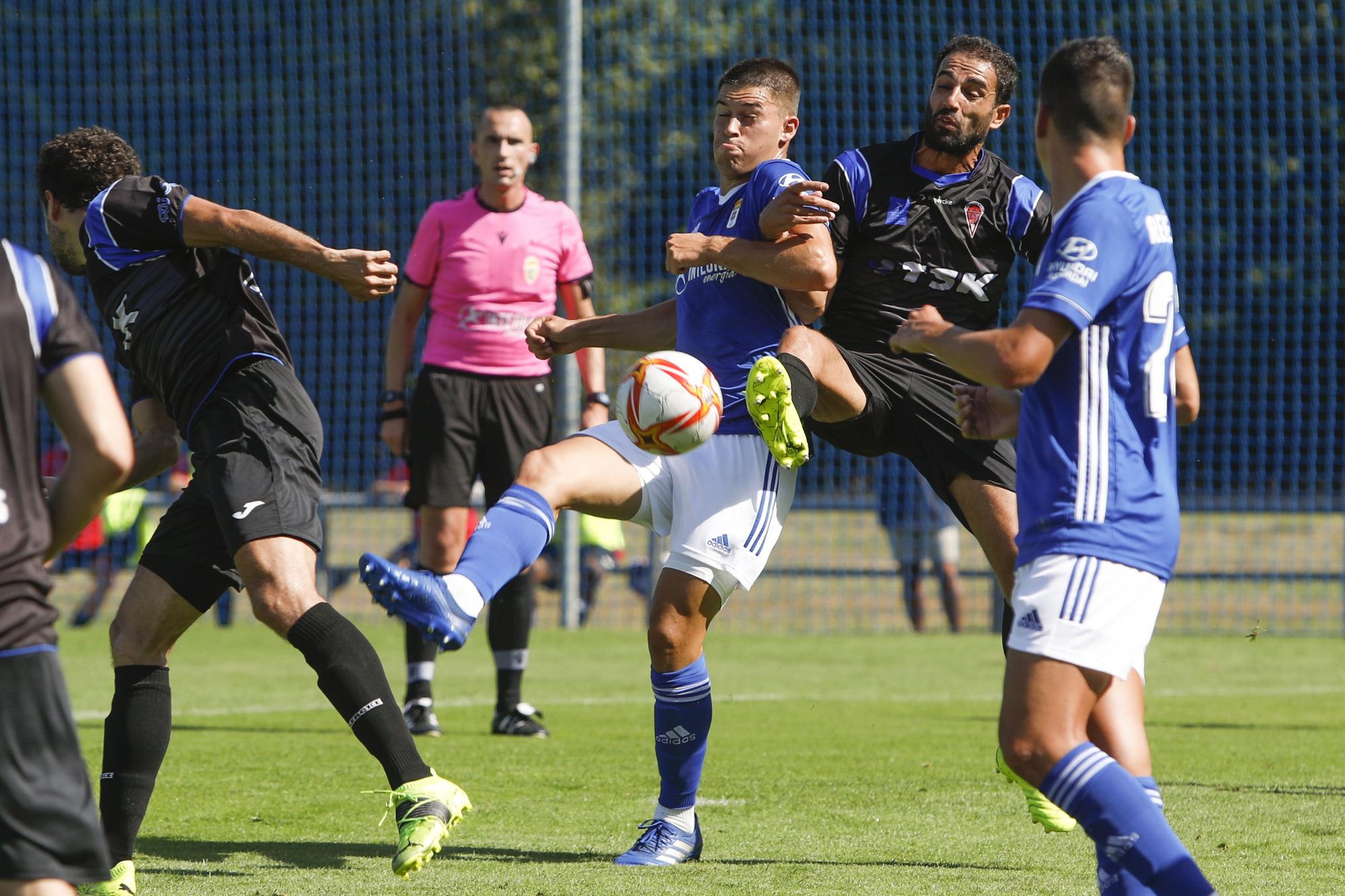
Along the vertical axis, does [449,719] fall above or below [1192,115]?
below

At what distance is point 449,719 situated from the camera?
313 inches

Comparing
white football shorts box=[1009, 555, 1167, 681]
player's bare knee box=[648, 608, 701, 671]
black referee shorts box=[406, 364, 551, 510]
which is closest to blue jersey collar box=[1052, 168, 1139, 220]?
white football shorts box=[1009, 555, 1167, 681]

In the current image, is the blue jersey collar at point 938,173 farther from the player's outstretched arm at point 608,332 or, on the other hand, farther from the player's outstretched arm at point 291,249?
the player's outstretched arm at point 291,249

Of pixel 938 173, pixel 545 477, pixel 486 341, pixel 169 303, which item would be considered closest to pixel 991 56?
pixel 938 173

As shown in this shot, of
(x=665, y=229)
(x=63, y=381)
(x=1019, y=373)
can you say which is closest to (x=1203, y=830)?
(x=1019, y=373)

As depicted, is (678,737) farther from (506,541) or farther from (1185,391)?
(1185,391)

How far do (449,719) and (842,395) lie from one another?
3.95 m

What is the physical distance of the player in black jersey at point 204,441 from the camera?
4.23 metres

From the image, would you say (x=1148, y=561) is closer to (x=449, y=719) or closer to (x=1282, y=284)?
(x=449, y=719)

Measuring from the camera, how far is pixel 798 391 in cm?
425

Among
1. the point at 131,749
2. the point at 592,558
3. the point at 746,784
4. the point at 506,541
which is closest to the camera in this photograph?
the point at 506,541

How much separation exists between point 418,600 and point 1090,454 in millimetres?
1555

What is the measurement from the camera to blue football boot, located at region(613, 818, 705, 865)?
4539 millimetres

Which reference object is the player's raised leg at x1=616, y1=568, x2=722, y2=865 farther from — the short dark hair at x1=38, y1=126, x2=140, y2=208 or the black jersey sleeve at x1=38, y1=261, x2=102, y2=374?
the black jersey sleeve at x1=38, y1=261, x2=102, y2=374
